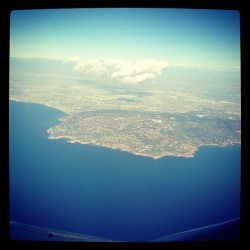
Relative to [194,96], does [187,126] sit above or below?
below

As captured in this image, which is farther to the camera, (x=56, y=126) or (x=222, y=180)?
(x=56, y=126)

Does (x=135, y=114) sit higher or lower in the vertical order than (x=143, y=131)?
higher
